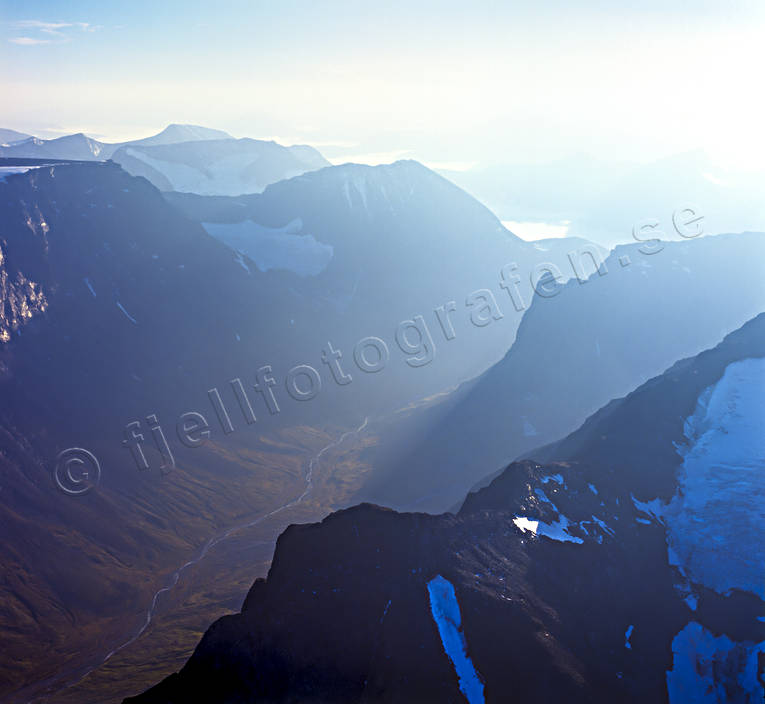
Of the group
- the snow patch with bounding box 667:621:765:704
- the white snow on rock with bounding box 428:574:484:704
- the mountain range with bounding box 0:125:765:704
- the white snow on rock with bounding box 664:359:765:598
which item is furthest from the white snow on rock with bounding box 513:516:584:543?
the white snow on rock with bounding box 428:574:484:704

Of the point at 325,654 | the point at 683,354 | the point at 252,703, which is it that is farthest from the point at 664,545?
the point at 683,354

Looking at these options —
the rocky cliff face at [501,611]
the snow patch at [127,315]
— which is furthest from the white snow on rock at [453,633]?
the snow patch at [127,315]

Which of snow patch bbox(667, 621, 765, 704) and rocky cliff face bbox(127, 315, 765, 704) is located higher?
rocky cliff face bbox(127, 315, 765, 704)

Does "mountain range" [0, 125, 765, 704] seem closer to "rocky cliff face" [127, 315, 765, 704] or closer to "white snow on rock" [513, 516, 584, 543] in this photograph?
"rocky cliff face" [127, 315, 765, 704]

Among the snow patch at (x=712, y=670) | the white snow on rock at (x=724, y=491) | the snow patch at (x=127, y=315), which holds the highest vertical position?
the snow patch at (x=127, y=315)

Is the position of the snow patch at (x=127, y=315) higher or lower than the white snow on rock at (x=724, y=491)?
higher

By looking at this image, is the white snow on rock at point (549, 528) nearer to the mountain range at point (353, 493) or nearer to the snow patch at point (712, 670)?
the mountain range at point (353, 493)
